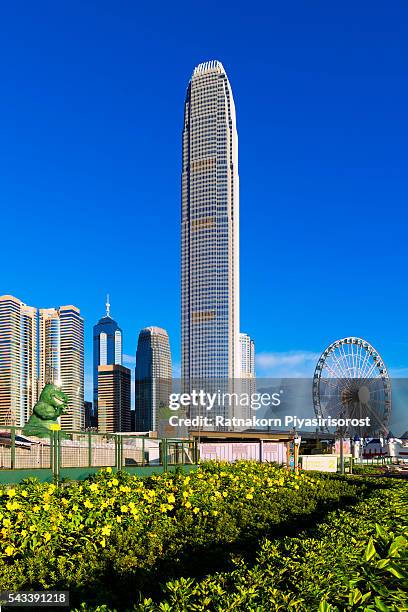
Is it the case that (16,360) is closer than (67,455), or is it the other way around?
(67,455)

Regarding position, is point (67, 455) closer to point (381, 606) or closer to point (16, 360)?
point (381, 606)

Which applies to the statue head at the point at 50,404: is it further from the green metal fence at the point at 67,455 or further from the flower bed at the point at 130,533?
the flower bed at the point at 130,533

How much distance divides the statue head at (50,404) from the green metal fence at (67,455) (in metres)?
7.51

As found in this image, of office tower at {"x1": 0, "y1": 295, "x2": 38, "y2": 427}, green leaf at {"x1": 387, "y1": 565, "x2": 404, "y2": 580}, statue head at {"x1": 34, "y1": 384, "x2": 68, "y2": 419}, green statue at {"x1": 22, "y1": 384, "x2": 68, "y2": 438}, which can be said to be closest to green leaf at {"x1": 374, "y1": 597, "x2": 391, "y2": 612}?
green leaf at {"x1": 387, "y1": 565, "x2": 404, "y2": 580}

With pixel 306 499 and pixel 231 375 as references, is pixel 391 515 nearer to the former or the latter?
pixel 306 499

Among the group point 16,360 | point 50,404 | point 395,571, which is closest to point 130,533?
point 395,571

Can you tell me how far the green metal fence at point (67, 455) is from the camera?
1404 centimetres

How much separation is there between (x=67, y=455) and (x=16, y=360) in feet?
595

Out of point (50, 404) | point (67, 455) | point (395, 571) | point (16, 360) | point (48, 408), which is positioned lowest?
point (67, 455)

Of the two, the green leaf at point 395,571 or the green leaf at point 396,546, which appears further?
the green leaf at point 396,546

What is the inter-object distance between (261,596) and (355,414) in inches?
3001

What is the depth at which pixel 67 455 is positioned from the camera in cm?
1559

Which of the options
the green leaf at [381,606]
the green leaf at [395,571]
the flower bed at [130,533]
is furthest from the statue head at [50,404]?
the green leaf at [381,606]

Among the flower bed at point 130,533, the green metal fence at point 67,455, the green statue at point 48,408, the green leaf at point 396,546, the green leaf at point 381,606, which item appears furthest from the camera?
the green statue at point 48,408
